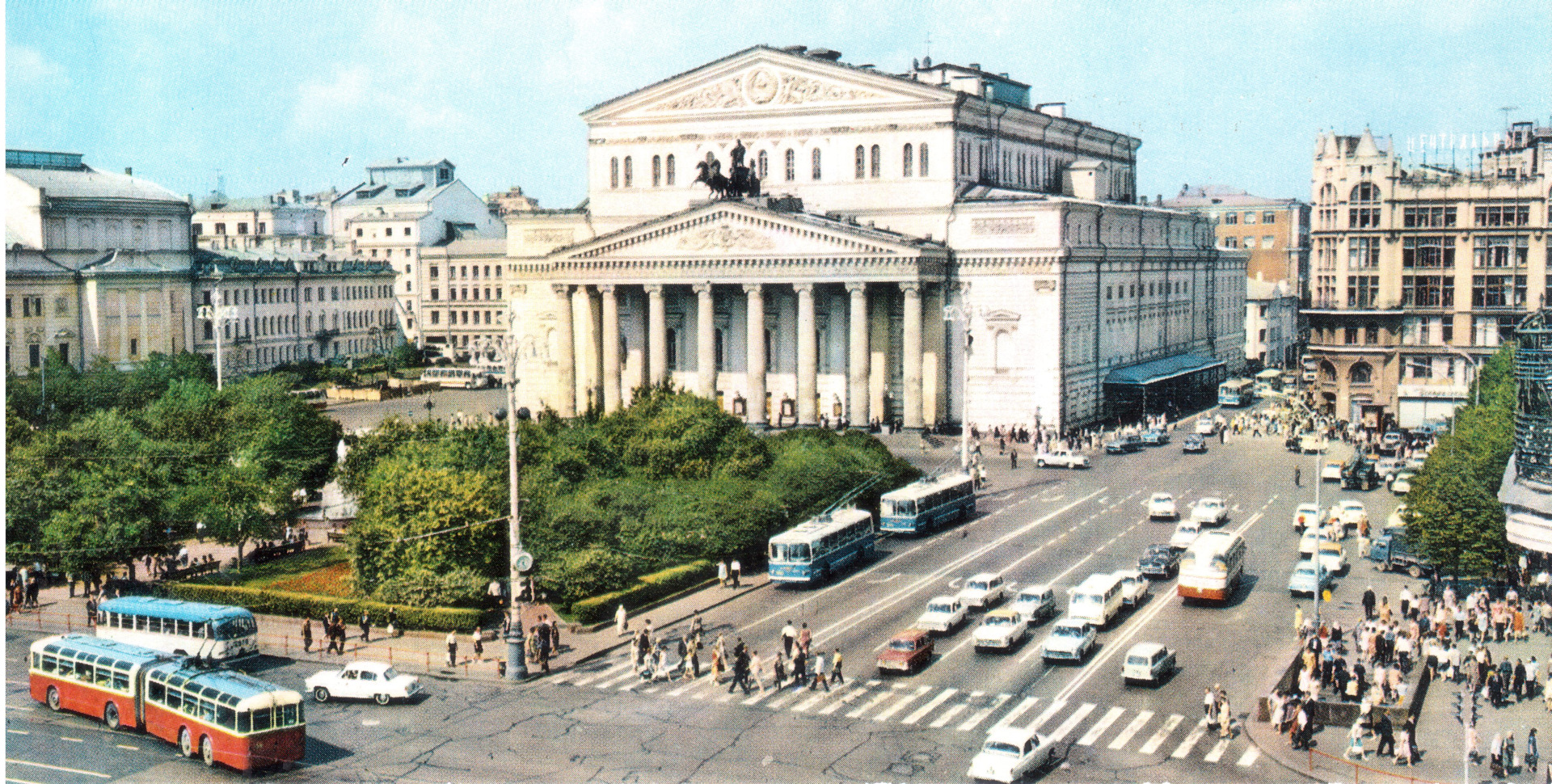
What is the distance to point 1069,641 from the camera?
4591 cm


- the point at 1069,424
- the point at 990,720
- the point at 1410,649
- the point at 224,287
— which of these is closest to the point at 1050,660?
the point at 990,720

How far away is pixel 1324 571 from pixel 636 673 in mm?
25027

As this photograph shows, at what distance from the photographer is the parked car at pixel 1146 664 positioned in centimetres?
4306

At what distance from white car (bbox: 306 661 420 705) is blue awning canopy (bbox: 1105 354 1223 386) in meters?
66.9

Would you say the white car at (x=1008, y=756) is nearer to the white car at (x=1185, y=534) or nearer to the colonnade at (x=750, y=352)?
the white car at (x=1185, y=534)

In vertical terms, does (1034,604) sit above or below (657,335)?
below

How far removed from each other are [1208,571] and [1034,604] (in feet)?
20.8

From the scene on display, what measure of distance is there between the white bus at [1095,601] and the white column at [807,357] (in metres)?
45.6

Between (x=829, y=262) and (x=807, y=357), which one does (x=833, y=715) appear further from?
(x=807, y=357)

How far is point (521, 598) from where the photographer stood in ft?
182

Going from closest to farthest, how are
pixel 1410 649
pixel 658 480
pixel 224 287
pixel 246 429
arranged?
1. pixel 1410 649
2. pixel 658 480
3. pixel 246 429
4. pixel 224 287

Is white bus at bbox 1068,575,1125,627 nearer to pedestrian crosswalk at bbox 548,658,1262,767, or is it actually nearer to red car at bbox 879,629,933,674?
red car at bbox 879,629,933,674

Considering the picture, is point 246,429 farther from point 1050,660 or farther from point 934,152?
point 934,152

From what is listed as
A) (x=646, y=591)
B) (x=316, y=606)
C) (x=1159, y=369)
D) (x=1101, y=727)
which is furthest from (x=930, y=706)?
(x=1159, y=369)
